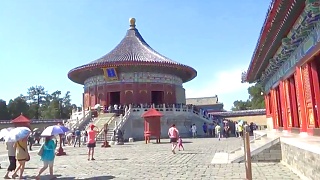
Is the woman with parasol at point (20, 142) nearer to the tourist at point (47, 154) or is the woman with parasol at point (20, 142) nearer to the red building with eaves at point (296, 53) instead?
the tourist at point (47, 154)

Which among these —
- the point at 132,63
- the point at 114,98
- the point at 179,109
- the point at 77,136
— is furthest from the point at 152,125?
the point at 114,98

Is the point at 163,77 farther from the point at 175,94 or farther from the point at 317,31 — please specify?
the point at 317,31

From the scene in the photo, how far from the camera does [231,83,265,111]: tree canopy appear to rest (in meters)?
56.5

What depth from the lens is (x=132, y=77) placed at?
3288cm

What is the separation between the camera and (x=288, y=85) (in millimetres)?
11562

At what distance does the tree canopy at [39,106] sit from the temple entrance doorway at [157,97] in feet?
85.3

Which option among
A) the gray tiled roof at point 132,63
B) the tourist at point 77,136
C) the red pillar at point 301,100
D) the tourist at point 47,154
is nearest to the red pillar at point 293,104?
the red pillar at point 301,100

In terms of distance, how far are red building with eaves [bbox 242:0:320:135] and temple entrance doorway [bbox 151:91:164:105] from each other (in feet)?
71.6

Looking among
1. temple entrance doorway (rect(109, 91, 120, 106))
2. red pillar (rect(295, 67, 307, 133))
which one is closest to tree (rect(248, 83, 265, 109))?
temple entrance doorway (rect(109, 91, 120, 106))

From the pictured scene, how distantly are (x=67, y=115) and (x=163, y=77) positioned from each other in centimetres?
3236

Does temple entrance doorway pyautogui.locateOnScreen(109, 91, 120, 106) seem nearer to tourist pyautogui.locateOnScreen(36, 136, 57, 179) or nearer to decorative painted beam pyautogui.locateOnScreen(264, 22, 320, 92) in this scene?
decorative painted beam pyautogui.locateOnScreen(264, 22, 320, 92)

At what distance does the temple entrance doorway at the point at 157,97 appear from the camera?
34037mm

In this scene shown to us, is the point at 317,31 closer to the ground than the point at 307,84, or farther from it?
farther from it

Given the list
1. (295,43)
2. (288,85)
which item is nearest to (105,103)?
(288,85)
